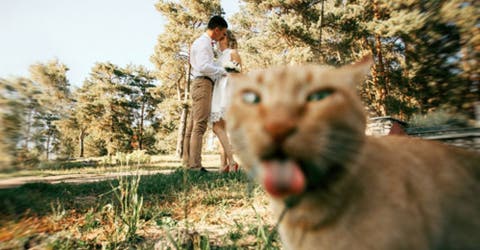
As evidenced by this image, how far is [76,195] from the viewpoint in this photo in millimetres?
4324

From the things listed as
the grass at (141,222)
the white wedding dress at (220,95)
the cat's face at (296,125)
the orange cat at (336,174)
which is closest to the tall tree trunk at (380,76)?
the white wedding dress at (220,95)

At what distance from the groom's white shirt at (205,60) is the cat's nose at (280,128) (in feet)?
15.8

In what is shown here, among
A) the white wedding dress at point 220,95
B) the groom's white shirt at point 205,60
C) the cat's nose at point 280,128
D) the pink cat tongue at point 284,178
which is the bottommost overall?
the pink cat tongue at point 284,178

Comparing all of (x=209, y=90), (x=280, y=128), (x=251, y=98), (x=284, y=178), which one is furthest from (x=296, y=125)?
(x=209, y=90)

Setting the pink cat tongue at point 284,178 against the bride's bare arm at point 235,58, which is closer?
the pink cat tongue at point 284,178

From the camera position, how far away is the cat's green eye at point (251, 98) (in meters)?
1.07

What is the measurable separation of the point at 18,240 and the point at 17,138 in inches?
27.2

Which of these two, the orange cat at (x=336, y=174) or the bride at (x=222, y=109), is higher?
the bride at (x=222, y=109)

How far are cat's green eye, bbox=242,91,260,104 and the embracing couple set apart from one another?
446cm

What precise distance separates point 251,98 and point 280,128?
0.26 m

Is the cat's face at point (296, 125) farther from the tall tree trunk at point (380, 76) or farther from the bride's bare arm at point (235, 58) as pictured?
the tall tree trunk at point (380, 76)

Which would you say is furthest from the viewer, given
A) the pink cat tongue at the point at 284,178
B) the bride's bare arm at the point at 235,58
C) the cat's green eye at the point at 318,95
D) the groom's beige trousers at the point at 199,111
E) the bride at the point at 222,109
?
the groom's beige trousers at the point at 199,111

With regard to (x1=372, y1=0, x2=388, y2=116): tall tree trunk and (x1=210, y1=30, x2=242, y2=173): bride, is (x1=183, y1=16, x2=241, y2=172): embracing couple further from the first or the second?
(x1=372, y1=0, x2=388, y2=116): tall tree trunk

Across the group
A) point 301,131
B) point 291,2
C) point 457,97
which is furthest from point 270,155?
point 291,2
